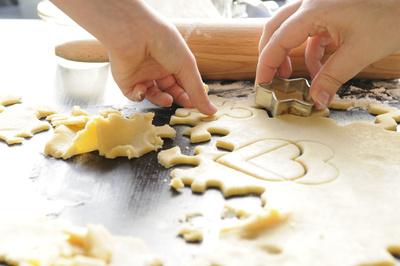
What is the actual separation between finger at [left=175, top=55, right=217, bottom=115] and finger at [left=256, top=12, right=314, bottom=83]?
178 millimetres

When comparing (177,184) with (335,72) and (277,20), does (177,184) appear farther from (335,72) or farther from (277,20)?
(277,20)

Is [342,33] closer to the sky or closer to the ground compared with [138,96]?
closer to the sky

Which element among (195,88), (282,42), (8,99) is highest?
(282,42)

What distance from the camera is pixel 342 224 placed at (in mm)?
929

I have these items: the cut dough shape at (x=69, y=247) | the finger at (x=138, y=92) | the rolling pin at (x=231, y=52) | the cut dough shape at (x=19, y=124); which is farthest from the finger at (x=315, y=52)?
the cut dough shape at (x=69, y=247)

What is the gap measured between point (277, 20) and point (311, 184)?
0.57m

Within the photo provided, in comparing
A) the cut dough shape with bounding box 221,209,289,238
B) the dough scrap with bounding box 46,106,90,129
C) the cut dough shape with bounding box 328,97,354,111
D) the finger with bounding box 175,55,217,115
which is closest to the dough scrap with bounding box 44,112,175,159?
the dough scrap with bounding box 46,106,90,129

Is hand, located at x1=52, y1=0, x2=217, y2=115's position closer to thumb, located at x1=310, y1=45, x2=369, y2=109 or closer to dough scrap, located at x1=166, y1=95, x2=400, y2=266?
dough scrap, located at x1=166, y1=95, x2=400, y2=266

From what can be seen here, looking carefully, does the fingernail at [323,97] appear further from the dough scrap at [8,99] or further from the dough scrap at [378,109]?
the dough scrap at [8,99]

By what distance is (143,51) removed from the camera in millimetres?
1275

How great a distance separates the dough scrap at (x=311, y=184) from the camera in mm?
869

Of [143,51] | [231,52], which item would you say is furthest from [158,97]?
Answer: [231,52]

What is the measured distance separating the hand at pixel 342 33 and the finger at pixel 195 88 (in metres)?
0.20

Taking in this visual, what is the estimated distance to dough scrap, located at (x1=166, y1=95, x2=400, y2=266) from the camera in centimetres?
87
